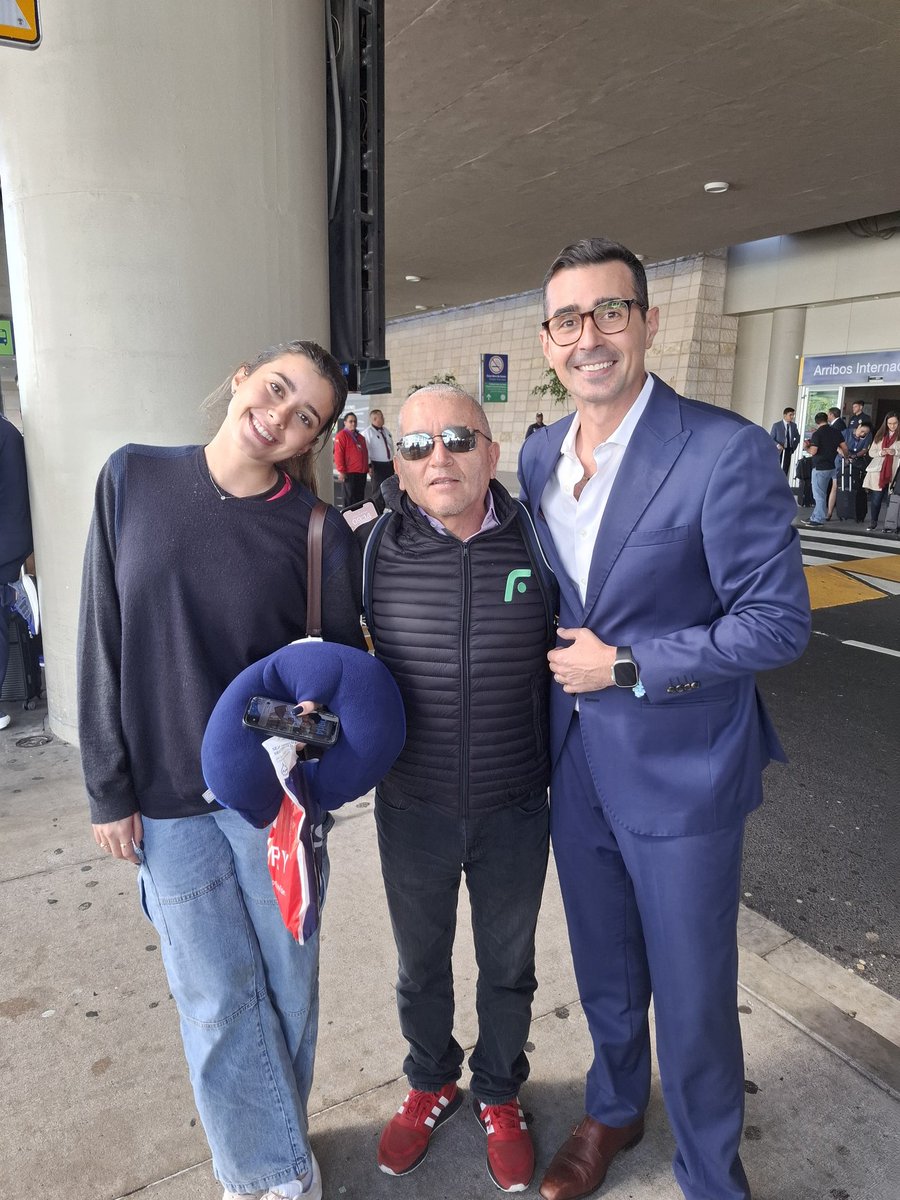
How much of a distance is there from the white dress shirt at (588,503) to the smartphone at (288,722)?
2.13ft

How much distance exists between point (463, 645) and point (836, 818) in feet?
10.0

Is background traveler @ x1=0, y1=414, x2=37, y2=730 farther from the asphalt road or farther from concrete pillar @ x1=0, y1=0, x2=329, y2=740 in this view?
the asphalt road

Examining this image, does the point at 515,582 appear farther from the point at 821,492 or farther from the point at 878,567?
the point at 821,492

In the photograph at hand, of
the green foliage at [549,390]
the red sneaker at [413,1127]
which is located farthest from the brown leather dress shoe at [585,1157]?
the green foliage at [549,390]

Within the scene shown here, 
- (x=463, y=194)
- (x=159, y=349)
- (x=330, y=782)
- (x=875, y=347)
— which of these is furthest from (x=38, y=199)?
(x=875, y=347)

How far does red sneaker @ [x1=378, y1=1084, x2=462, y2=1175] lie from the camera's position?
2.05 meters

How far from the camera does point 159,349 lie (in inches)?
156

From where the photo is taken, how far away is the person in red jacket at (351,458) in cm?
1397

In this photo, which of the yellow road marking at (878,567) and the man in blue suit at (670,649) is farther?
the yellow road marking at (878,567)

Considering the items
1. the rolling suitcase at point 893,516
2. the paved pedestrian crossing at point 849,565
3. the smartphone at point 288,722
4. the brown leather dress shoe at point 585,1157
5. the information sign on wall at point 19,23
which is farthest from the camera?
the rolling suitcase at point 893,516

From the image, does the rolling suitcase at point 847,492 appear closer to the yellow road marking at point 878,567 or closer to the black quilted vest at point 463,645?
the yellow road marking at point 878,567

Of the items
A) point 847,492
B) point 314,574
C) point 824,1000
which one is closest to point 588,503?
point 314,574

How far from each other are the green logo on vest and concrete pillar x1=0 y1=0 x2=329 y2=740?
2.21m

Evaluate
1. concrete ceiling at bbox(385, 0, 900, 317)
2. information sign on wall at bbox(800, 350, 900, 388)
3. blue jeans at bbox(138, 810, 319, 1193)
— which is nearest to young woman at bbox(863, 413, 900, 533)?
information sign on wall at bbox(800, 350, 900, 388)
